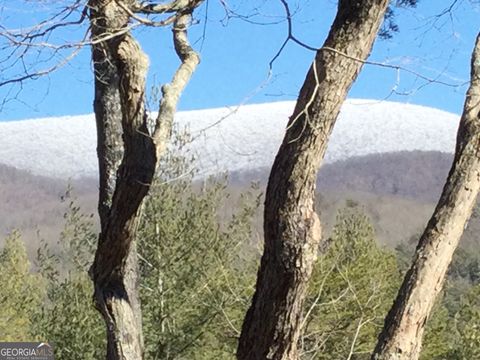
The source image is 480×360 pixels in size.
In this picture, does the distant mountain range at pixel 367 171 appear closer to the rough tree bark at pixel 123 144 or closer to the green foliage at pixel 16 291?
the green foliage at pixel 16 291

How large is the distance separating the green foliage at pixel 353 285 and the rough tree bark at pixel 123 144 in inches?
162

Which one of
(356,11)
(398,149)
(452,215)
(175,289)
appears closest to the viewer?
(356,11)

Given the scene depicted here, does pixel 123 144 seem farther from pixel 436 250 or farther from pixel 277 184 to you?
pixel 436 250

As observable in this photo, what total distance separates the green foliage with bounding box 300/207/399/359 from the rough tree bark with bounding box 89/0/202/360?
4108 mm

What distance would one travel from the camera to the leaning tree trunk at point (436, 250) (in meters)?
4.51

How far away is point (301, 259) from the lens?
3723mm

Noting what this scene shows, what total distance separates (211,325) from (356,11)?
13276 millimetres

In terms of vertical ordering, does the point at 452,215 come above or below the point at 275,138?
below

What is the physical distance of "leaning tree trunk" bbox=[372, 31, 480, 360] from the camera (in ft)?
14.8

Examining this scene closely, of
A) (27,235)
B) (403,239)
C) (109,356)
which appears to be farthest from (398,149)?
(109,356)

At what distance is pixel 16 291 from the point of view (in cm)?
2727

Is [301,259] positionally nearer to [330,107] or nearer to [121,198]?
[330,107]

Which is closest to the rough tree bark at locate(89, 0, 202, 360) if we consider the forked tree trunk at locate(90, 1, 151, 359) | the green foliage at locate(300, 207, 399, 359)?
the forked tree trunk at locate(90, 1, 151, 359)

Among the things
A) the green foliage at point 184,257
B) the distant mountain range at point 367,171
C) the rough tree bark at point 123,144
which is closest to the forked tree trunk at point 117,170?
the rough tree bark at point 123,144
